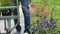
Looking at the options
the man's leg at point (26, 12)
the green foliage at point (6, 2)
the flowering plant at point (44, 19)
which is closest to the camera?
the green foliage at point (6, 2)

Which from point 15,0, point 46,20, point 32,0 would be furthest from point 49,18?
point 15,0

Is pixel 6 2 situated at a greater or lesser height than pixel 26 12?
greater

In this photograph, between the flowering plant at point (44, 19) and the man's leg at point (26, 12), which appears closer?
the flowering plant at point (44, 19)

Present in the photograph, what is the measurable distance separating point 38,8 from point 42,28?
32 centimetres

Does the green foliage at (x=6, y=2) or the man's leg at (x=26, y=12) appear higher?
the green foliage at (x=6, y=2)

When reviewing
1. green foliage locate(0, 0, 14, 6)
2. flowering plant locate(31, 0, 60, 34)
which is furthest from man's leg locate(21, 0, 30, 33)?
green foliage locate(0, 0, 14, 6)

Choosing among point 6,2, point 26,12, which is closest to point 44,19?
point 26,12

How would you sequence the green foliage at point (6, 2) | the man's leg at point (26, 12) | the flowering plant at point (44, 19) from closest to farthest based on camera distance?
1. the green foliage at point (6, 2)
2. the flowering plant at point (44, 19)
3. the man's leg at point (26, 12)

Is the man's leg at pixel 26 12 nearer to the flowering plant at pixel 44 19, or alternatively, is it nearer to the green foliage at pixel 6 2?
the flowering plant at pixel 44 19

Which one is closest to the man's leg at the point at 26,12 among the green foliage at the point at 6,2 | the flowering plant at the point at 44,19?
the flowering plant at the point at 44,19

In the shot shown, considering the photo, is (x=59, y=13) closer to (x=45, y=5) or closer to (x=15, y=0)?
(x=45, y=5)

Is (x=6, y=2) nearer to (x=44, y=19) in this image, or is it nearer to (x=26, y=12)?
(x=26, y=12)

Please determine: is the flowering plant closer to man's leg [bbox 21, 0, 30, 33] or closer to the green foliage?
man's leg [bbox 21, 0, 30, 33]

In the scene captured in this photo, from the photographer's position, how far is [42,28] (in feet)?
12.7
